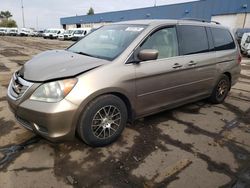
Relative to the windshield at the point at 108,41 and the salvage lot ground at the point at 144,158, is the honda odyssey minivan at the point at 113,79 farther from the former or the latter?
the salvage lot ground at the point at 144,158

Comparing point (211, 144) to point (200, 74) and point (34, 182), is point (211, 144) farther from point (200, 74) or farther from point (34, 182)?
point (34, 182)

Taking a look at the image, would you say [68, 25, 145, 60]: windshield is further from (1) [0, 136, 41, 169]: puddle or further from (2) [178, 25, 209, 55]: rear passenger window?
(1) [0, 136, 41, 169]: puddle

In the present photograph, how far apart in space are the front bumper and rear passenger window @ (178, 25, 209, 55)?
2322mm

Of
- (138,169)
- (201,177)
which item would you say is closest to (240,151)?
(201,177)

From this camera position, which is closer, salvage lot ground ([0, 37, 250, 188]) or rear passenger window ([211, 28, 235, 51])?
salvage lot ground ([0, 37, 250, 188])

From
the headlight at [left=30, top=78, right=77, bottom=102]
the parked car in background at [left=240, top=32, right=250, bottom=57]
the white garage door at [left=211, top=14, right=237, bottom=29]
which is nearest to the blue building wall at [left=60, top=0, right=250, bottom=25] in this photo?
the white garage door at [left=211, top=14, right=237, bottom=29]

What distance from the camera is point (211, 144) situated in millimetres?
3570

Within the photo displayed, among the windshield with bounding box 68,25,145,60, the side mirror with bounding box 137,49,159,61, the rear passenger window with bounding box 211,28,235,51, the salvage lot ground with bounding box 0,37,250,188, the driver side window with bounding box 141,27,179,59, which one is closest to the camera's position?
the salvage lot ground with bounding box 0,37,250,188

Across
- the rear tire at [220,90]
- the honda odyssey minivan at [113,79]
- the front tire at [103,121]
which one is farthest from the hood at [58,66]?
the rear tire at [220,90]

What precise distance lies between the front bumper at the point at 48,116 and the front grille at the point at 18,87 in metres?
0.07

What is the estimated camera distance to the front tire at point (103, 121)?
3.03m

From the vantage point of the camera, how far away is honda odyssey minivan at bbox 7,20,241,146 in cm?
284

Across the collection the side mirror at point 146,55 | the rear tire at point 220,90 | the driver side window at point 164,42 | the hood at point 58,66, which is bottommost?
the rear tire at point 220,90

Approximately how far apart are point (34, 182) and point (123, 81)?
164 centimetres
